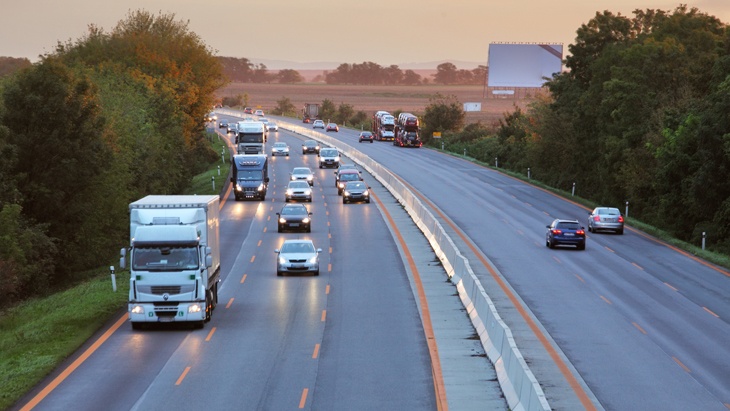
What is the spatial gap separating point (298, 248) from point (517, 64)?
126 m

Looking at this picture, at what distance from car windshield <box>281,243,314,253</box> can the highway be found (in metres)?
1.16

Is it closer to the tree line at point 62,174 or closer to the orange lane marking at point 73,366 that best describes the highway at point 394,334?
the orange lane marking at point 73,366

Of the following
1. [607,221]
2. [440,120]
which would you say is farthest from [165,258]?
[440,120]

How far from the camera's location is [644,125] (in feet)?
253

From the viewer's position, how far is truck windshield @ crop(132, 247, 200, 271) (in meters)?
29.4

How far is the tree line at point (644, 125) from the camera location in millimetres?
60469

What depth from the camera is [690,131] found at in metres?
63.6

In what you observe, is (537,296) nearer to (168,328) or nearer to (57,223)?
(168,328)

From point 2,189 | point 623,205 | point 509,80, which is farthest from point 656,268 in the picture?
point 509,80

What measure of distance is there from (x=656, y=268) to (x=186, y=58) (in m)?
80.3

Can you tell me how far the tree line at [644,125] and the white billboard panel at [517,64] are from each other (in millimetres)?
41142

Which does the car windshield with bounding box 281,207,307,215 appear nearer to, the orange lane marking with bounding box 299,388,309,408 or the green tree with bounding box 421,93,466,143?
the orange lane marking with bounding box 299,388,309,408

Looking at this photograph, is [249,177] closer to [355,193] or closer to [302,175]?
[355,193]

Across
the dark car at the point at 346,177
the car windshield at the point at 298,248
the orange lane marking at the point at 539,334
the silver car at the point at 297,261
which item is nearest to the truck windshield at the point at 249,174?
the dark car at the point at 346,177
